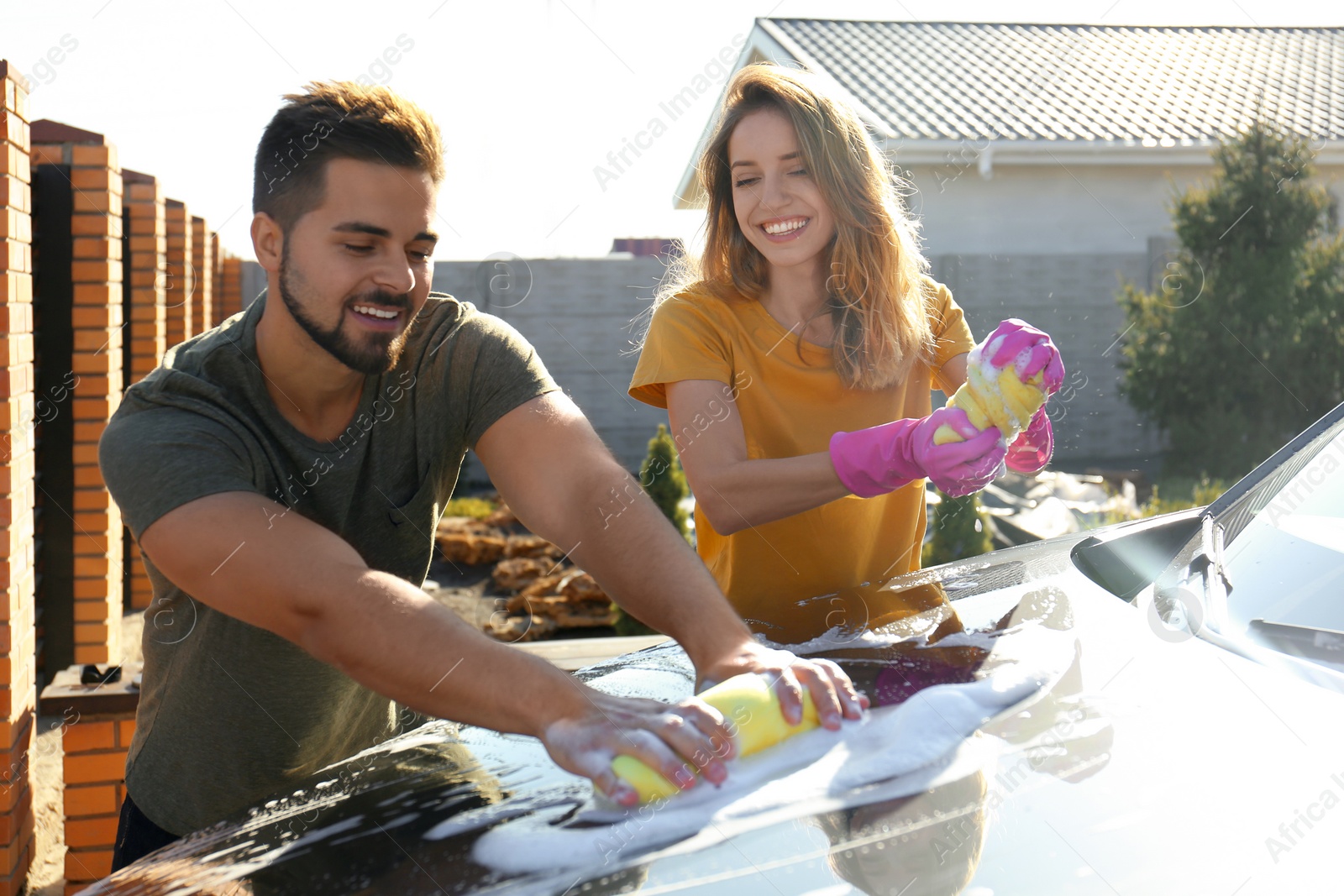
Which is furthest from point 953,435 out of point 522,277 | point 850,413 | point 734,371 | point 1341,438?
point 522,277

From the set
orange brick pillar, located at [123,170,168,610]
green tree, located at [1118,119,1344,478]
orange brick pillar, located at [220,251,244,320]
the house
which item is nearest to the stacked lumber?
orange brick pillar, located at [123,170,168,610]

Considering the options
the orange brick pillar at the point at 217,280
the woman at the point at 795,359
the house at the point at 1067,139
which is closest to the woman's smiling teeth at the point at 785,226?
the woman at the point at 795,359

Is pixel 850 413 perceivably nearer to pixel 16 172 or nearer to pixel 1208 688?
pixel 1208 688

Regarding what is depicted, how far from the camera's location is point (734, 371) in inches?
77.9

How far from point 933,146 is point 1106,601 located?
9.20 metres

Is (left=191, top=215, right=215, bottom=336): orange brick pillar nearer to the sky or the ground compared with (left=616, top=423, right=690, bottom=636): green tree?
nearer to the sky

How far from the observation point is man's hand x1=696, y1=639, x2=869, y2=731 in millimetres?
1279

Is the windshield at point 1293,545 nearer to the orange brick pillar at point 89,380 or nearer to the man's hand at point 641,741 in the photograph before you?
the man's hand at point 641,741

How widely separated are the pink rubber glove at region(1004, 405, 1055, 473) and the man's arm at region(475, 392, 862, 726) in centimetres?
87

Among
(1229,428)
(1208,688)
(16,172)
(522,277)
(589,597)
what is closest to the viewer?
(1208,688)

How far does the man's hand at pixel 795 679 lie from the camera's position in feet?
4.20

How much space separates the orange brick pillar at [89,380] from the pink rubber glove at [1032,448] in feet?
9.61

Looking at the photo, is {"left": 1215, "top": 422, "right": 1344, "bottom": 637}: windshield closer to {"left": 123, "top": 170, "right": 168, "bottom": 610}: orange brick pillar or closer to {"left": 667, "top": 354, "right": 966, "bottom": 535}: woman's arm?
{"left": 667, "top": 354, "right": 966, "bottom": 535}: woman's arm

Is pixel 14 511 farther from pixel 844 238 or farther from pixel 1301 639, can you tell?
pixel 1301 639
